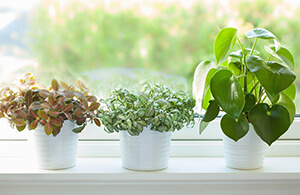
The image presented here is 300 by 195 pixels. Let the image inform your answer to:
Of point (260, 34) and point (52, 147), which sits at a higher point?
point (260, 34)

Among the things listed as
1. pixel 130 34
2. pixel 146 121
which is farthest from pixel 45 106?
pixel 130 34

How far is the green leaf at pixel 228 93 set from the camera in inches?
35.9

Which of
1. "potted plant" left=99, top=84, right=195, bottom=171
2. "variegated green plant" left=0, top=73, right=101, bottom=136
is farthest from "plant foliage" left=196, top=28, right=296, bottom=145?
"variegated green plant" left=0, top=73, right=101, bottom=136

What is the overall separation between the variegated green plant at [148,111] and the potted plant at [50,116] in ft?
0.25

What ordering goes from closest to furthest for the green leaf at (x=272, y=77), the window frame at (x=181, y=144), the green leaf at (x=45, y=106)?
the green leaf at (x=272, y=77) → the green leaf at (x=45, y=106) → the window frame at (x=181, y=144)

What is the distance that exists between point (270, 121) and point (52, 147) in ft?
2.09

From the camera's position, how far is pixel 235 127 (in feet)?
3.23

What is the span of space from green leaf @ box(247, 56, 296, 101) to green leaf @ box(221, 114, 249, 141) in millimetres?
125

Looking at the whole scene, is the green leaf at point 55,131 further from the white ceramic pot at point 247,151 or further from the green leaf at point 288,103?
the green leaf at point 288,103

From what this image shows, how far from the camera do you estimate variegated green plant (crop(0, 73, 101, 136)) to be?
1.00 m

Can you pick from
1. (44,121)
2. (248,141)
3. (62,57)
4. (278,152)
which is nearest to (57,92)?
(44,121)

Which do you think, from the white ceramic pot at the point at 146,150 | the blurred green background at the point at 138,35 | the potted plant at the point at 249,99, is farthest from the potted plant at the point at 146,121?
the blurred green background at the point at 138,35

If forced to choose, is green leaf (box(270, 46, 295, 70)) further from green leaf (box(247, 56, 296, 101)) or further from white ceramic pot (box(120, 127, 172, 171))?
white ceramic pot (box(120, 127, 172, 171))

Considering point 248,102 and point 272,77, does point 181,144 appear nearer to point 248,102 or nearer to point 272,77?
point 248,102
